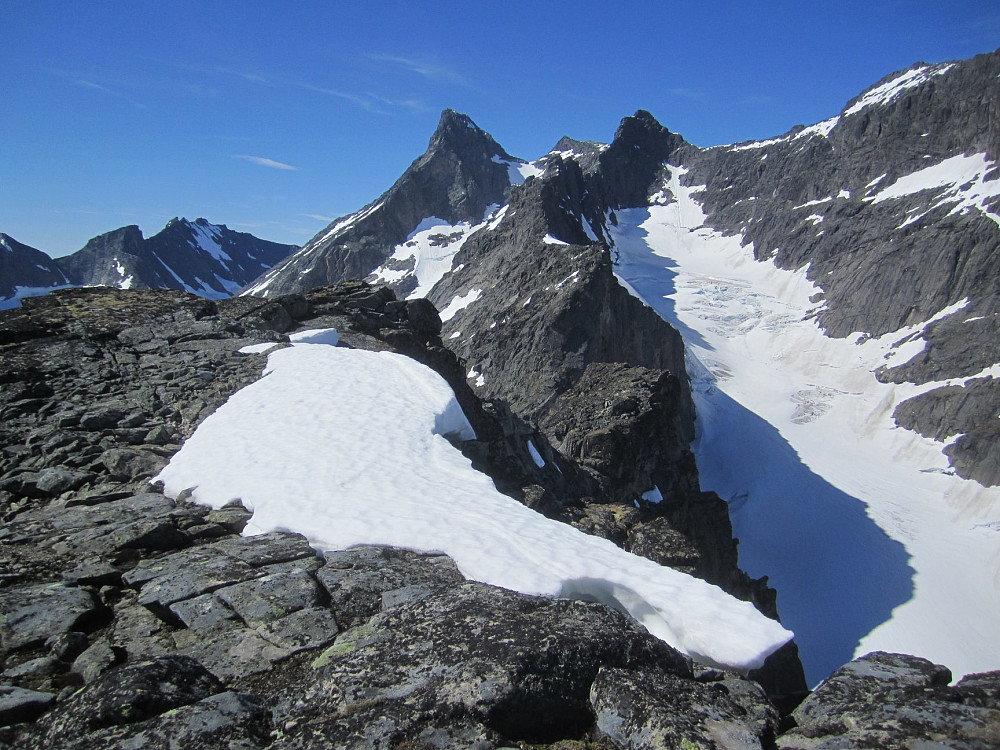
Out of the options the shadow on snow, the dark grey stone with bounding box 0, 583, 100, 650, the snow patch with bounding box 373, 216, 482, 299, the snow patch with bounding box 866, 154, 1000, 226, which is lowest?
the shadow on snow

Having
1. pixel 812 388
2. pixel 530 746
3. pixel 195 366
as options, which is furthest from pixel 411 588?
pixel 812 388

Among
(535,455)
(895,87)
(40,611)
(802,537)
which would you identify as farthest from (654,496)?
(895,87)

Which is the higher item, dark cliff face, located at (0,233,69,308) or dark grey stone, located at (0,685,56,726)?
dark cliff face, located at (0,233,69,308)

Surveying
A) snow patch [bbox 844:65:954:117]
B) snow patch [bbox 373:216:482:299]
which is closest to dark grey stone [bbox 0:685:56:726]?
snow patch [bbox 373:216:482:299]

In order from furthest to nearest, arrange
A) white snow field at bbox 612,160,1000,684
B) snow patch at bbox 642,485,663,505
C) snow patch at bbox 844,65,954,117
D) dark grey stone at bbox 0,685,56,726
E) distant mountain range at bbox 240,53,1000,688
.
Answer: snow patch at bbox 844,65,954,117
distant mountain range at bbox 240,53,1000,688
white snow field at bbox 612,160,1000,684
snow patch at bbox 642,485,663,505
dark grey stone at bbox 0,685,56,726

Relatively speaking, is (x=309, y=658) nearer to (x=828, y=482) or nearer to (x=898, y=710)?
(x=898, y=710)

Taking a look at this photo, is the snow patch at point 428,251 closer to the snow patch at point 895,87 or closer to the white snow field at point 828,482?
the white snow field at point 828,482

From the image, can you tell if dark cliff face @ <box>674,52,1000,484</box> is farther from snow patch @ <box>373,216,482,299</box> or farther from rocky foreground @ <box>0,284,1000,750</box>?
rocky foreground @ <box>0,284,1000,750</box>
